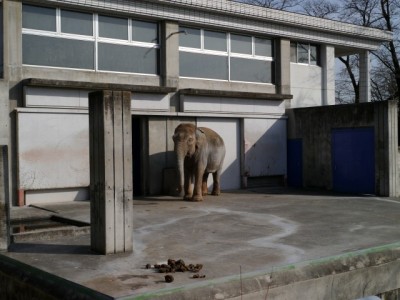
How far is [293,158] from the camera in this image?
18.0 meters

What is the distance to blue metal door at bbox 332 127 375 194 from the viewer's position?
15.2 metres

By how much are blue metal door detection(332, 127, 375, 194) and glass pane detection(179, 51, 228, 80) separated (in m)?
3.87

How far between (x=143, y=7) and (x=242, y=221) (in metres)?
7.17

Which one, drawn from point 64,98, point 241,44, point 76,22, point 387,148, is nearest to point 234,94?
point 241,44

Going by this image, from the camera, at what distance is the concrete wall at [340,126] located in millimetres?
14623

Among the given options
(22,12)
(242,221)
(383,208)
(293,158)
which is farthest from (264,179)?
(22,12)

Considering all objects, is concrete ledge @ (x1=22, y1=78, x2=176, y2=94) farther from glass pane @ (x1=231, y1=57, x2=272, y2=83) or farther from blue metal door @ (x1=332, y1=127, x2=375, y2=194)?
blue metal door @ (x1=332, y1=127, x2=375, y2=194)

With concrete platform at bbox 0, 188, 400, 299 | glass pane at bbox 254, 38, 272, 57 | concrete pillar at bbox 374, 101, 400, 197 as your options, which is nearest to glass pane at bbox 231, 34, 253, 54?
glass pane at bbox 254, 38, 272, 57

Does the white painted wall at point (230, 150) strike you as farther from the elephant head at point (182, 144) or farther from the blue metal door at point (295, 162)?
the elephant head at point (182, 144)

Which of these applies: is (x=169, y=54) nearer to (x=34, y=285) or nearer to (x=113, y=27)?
(x=113, y=27)

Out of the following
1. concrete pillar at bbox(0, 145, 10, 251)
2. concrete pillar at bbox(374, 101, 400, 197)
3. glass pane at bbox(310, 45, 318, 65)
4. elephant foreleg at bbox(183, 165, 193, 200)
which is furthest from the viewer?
glass pane at bbox(310, 45, 318, 65)

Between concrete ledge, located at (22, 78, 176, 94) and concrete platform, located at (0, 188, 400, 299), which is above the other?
concrete ledge, located at (22, 78, 176, 94)

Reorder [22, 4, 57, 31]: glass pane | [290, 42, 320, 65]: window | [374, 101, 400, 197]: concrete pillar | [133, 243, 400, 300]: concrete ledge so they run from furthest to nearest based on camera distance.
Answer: [290, 42, 320, 65]: window → [374, 101, 400, 197]: concrete pillar → [22, 4, 57, 31]: glass pane → [133, 243, 400, 300]: concrete ledge

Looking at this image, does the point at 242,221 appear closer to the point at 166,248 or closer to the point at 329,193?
the point at 166,248
